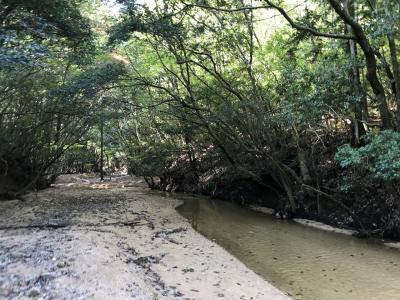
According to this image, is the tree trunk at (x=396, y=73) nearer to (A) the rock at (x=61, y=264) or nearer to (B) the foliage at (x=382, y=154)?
(B) the foliage at (x=382, y=154)

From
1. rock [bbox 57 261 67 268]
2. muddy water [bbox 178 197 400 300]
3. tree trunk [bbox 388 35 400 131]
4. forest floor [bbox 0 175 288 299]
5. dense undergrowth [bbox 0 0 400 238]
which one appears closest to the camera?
forest floor [bbox 0 175 288 299]

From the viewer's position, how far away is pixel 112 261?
741cm

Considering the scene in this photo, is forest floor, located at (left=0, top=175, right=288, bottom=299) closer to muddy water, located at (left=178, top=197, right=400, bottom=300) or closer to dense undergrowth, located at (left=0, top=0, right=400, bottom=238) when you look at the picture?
muddy water, located at (left=178, top=197, right=400, bottom=300)

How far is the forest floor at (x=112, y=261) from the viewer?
5.93 meters

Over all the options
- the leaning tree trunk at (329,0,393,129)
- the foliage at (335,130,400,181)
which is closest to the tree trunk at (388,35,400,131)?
the leaning tree trunk at (329,0,393,129)

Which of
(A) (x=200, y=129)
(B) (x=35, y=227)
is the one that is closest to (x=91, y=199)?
(A) (x=200, y=129)

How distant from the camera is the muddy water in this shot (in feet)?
24.3

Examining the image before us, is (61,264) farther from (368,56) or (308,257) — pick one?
(368,56)

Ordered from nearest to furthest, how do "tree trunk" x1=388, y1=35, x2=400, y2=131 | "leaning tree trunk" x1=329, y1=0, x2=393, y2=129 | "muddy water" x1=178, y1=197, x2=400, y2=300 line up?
"muddy water" x1=178, y1=197, x2=400, y2=300 < "leaning tree trunk" x1=329, y1=0, x2=393, y2=129 < "tree trunk" x1=388, y1=35, x2=400, y2=131

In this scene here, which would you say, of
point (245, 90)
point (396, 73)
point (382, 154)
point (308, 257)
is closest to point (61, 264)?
point (308, 257)

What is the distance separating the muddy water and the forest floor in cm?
63

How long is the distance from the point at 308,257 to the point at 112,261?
186 inches

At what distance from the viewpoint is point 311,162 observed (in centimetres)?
1381

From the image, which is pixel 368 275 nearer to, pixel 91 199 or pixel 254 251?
pixel 254 251
